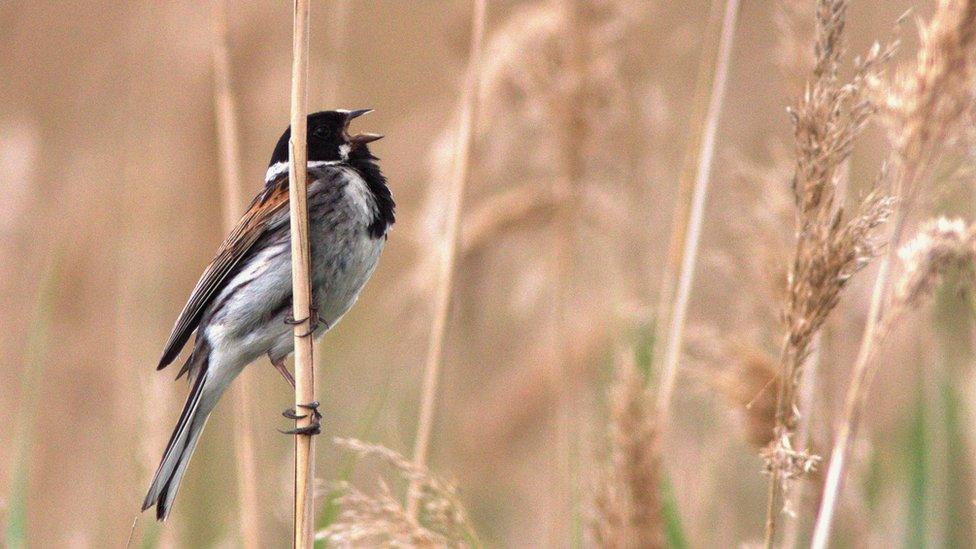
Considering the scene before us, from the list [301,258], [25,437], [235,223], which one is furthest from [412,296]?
[301,258]

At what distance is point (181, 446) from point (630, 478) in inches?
39.2

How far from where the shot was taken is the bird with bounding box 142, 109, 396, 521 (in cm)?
248

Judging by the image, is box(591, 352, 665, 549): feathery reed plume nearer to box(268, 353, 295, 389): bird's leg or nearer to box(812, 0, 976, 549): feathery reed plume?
box(812, 0, 976, 549): feathery reed plume

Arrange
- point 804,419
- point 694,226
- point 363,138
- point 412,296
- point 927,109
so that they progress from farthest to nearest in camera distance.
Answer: point 412,296, point 363,138, point 694,226, point 804,419, point 927,109

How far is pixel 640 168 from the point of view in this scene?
11.2 feet

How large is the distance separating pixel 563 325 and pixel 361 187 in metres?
0.85

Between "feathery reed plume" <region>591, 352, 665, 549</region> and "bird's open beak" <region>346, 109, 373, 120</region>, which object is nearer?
"feathery reed plume" <region>591, 352, 665, 549</region>

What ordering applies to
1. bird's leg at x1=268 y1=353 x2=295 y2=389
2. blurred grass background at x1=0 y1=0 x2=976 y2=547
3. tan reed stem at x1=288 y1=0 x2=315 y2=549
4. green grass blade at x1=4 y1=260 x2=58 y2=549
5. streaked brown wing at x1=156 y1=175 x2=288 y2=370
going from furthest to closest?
blurred grass background at x1=0 y1=0 x2=976 y2=547, bird's leg at x1=268 y1=353 x2=295 y2=389, streaked brown wing at x1=156 y1=175 x2=288 y2=370, green grass blade at x1=4 y1=260 x2=58 y2=549, tan reed stem at x1=288 y1=0 x2=315 y2=549

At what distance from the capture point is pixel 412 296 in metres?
3.51

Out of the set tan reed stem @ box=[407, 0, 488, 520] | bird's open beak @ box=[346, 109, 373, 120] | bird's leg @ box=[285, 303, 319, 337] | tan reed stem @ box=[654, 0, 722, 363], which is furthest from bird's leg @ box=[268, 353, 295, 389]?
tan reed stem @ box=[654, 0, 722, 363]

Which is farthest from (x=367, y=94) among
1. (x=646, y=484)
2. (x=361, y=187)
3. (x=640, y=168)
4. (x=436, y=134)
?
(x=646, y=484)

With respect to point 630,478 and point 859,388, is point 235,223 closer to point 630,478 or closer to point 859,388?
point 630,478

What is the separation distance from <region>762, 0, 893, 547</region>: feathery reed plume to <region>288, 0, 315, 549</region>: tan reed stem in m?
0.74

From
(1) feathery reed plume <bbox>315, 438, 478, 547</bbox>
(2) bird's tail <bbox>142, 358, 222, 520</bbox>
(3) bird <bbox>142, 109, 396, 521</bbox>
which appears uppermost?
(3) bird <bbox>142, 109, 396, 521</bbox>
